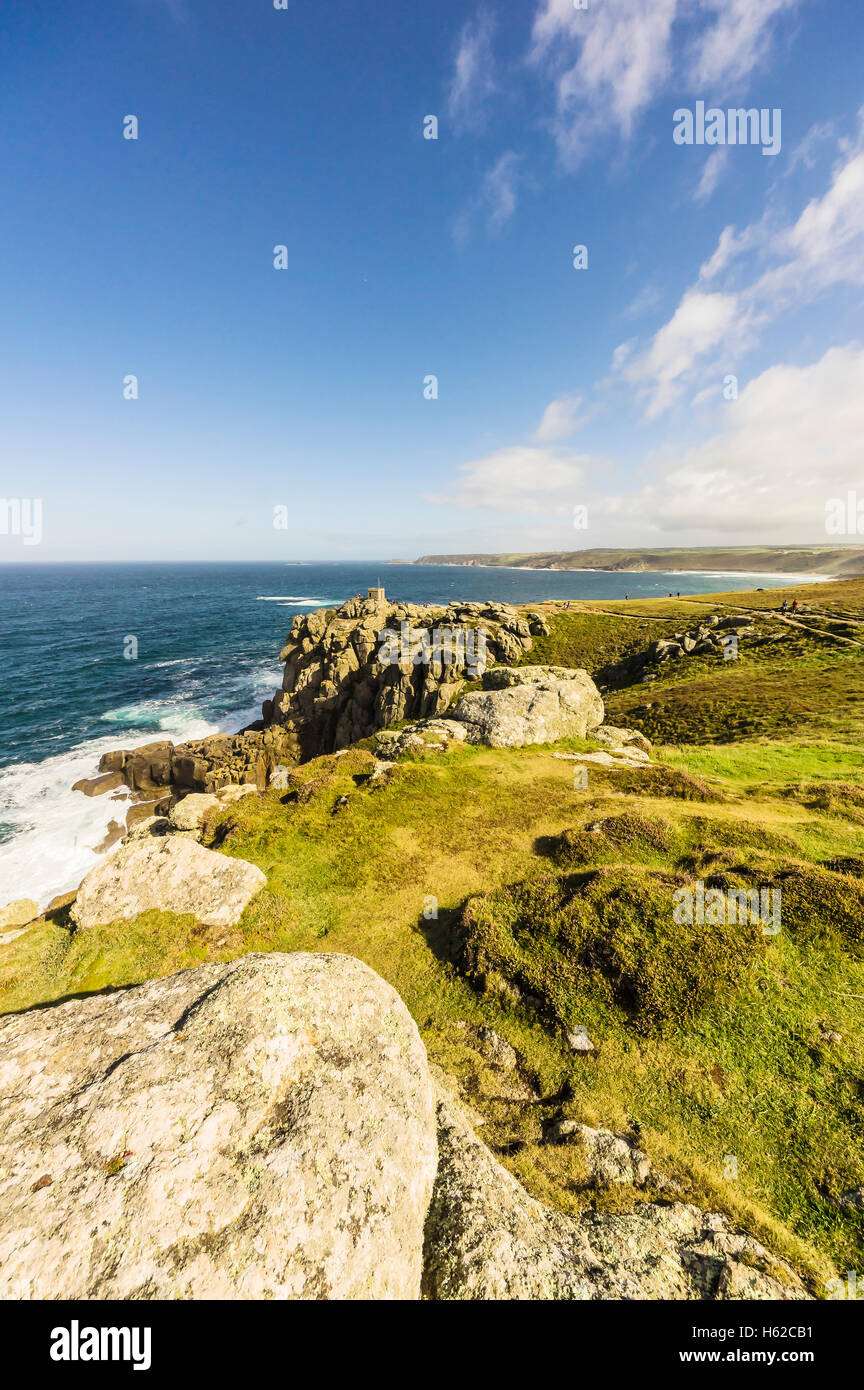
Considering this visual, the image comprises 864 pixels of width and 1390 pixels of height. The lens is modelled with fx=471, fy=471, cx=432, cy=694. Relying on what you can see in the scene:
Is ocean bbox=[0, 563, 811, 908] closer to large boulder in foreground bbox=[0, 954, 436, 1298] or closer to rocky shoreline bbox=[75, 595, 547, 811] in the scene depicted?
rocky shoreline bbox=[75, 595, 547, 811]

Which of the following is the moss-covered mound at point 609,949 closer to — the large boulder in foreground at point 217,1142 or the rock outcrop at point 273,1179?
the rock outcrop at point 273,1179

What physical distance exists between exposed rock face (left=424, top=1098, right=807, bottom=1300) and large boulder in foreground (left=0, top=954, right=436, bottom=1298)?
480mm

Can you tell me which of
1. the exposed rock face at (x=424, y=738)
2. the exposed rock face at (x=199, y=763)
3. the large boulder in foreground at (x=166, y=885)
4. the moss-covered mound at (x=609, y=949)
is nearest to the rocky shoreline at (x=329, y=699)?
the exposed rock face at (x=199, y=763)

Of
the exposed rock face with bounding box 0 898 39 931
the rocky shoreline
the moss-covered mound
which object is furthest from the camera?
the rocky shoreline

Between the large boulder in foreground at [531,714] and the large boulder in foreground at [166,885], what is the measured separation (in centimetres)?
1731

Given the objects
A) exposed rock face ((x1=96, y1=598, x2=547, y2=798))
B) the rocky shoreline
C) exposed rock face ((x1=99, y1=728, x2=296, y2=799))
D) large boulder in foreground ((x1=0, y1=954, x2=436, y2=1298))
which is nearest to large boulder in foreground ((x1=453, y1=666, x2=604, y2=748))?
exposed rock face ((x1=96, y1=598, x2=547, y2=798))

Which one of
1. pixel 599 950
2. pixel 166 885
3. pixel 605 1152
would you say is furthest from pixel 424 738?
pixel 605 1152

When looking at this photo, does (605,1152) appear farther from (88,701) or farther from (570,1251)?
(88,701)

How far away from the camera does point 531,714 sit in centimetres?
3219

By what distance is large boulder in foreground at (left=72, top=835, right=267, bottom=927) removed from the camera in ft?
51.2

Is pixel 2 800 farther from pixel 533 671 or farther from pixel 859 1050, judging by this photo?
pixel 859 1050

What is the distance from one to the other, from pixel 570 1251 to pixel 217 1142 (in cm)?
572

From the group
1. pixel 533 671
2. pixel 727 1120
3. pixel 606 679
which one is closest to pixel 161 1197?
pixel 727 1120
